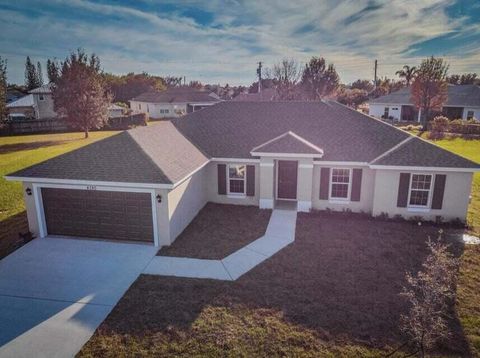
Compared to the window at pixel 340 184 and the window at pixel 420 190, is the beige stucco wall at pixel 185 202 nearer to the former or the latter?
the window at pixel 340 184

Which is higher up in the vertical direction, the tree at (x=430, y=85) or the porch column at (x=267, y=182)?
the tree at (x=430, y=85)

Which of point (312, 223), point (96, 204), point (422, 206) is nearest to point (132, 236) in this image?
point (96, 204)

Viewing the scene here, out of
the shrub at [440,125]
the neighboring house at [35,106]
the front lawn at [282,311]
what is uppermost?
the neighboring house at [35,106]

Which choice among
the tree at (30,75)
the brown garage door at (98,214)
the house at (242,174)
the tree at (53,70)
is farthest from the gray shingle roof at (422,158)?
the tree at (30,75)

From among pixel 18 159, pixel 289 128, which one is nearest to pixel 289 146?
pixel 289 128

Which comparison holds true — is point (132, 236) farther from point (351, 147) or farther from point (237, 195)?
point (351, 147)

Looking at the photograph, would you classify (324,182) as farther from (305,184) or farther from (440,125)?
(440,125)
